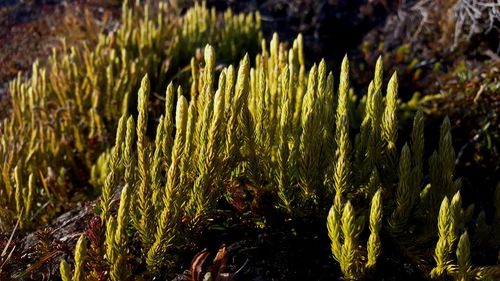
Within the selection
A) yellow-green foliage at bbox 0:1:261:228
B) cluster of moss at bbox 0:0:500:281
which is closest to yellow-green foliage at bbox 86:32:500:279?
cluster of moss at bbox 0:0:500:281

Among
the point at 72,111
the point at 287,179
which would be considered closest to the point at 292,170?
the point at 287,179

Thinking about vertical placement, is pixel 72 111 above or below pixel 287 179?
below

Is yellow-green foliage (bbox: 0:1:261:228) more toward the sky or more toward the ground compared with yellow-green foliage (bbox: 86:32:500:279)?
more toward the ground

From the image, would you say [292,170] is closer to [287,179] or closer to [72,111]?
[287,179]

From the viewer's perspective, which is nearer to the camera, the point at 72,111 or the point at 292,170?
the point at 292,170

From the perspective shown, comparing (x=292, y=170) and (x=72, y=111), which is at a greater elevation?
(x=292, y=170)

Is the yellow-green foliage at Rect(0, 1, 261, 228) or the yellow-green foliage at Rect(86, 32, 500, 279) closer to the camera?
the yellow-green foliage at Rect(86, 32, 500, 279)

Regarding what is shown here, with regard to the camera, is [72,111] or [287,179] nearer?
[287,179]

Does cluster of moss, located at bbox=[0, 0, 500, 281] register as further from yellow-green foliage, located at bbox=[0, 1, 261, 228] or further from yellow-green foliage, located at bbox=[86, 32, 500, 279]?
yellow-green foliage, located at bbox=[0, 1, 261, 228]

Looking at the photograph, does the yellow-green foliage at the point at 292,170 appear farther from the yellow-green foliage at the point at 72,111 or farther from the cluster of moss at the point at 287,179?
the yellow-green foliage at the point at 72,111

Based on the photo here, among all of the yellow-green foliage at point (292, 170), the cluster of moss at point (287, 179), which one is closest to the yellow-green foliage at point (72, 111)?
the cluster of moss at point (287, 179)

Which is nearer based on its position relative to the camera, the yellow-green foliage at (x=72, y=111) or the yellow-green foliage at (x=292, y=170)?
the yellow-green foliage at (x=292, y=170)
